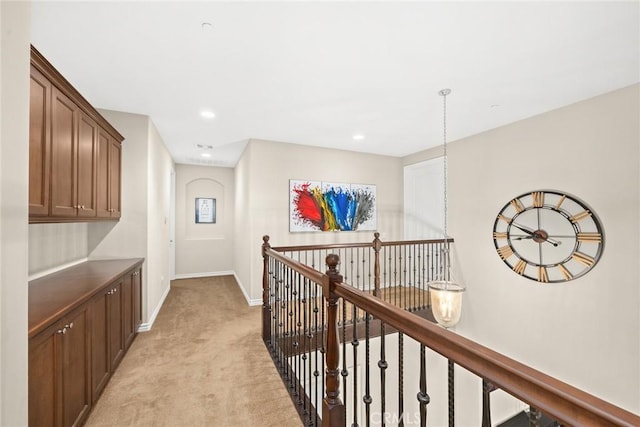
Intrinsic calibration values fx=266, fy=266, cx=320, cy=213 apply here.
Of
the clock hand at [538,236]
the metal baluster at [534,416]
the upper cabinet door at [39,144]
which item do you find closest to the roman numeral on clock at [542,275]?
the clock hand at [538,236]

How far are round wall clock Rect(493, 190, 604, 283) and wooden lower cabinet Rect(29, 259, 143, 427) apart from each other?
4.36m

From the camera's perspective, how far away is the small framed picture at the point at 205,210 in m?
6.11

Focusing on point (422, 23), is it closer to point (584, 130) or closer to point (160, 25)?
point (160, 25)

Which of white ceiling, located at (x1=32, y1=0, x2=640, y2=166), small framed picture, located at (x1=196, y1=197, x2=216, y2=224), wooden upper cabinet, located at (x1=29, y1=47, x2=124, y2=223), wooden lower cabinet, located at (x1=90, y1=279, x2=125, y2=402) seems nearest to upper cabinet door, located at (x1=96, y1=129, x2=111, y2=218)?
wooden upper cabinet, located at (x1=29, y1=47, x2=124, y2=223)

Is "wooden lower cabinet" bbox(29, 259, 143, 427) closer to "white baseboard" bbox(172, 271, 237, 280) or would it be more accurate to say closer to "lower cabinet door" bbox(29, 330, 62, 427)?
"lower cabinet door" bbox(29, 330, 62, 427)

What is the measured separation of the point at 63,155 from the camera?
6.30 ft

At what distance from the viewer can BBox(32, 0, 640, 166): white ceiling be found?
1652 mm

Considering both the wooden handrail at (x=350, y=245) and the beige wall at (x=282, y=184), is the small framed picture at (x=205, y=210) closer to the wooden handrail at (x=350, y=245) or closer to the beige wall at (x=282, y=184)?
the beige wall at (x=282, y=184)

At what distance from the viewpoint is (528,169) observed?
3295 millimetres

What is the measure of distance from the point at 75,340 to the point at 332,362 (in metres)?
1.57

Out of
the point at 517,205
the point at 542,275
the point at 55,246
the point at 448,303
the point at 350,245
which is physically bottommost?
the point at 448,303

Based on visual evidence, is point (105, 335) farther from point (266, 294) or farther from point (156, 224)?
point (156, 224)

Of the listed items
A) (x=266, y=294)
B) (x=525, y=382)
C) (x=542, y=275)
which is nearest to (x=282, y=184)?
(x=266, y=294)

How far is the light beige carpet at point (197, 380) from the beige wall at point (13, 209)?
1211mm
